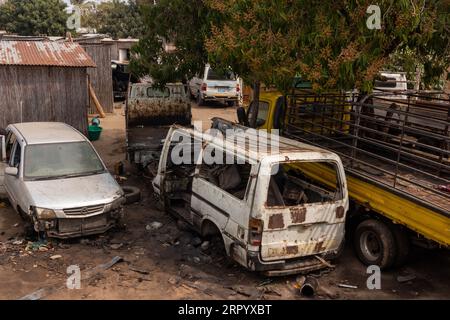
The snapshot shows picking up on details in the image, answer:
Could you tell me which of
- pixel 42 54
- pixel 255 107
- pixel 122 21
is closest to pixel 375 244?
pixel 255 107

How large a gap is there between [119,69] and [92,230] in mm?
17471

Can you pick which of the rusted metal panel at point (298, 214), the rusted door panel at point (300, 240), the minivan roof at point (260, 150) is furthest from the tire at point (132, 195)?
the rusted metal panel at point (298, 214)

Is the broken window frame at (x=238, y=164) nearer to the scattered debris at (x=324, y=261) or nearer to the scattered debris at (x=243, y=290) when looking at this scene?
the scattered debris at (x=243, y=290)

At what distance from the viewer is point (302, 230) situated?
6109 millimetres

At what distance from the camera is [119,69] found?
2366cm

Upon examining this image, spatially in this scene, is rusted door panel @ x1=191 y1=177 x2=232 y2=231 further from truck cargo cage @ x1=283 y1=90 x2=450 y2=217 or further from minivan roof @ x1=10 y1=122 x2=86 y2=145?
minivan roof @ x1=10 y1=122 x2=86 y2=145

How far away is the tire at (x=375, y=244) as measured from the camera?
21.1 ft

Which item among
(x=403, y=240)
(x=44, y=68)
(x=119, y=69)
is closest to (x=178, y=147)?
(x=403, y=240)

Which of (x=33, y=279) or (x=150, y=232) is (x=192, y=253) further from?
(x=33, y=279)

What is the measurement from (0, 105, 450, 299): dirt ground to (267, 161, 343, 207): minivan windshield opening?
1060 millimetres

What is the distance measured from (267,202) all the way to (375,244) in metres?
1.87

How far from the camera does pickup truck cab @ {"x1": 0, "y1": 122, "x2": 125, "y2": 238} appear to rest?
7223 mm

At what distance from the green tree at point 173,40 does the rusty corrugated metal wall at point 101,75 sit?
317 inches

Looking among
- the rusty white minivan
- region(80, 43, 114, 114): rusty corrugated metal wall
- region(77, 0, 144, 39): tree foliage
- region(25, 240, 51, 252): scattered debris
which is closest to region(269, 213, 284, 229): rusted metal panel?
the rusty white minivan
